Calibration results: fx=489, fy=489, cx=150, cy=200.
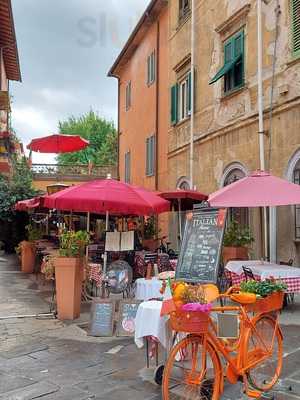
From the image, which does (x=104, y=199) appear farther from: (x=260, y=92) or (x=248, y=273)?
(x=260, y=92)

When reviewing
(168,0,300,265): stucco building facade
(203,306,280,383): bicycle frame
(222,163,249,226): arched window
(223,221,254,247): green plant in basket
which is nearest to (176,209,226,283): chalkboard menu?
(203,306,280,383): bicycle frame

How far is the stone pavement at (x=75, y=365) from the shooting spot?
4.46m

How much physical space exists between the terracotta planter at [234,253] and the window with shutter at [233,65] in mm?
4156

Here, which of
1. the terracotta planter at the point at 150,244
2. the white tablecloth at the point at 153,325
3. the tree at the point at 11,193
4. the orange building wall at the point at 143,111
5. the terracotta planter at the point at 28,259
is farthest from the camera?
the tree at the point at 11,193

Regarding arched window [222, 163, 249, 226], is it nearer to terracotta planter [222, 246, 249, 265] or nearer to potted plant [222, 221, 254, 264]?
potted plant [222, 221, 254, 264]

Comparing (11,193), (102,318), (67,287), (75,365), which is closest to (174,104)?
(11,193)

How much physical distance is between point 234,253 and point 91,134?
42.3 m

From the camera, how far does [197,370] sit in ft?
12.8

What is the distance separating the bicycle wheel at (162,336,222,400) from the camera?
152 inches

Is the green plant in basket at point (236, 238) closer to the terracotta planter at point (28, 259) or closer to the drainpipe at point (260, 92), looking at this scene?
the drainpipe at point (260, 92)

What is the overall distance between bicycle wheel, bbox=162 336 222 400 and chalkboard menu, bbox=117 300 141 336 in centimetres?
227

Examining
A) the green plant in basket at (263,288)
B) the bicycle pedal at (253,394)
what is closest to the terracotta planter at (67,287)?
the green plant in basket at (263,288)

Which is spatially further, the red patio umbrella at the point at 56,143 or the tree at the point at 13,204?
the tree at the point at 13,204

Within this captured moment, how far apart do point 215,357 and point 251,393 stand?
54 centimetres
